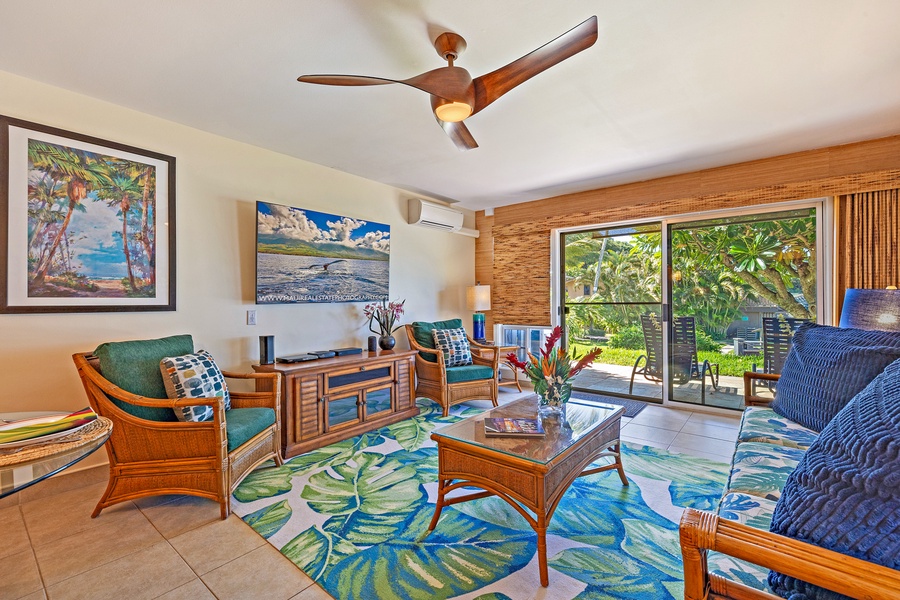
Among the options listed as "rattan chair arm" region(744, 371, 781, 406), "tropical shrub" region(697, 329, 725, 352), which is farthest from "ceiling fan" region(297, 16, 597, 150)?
"tropical shrub" region(697, 329, 725, 352)

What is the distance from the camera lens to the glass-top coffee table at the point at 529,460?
1675 millimetres

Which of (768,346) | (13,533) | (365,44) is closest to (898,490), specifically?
(365,44)

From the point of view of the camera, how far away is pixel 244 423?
237 cm

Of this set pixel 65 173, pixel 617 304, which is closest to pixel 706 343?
pixel 617 304

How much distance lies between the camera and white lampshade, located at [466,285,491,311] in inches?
206

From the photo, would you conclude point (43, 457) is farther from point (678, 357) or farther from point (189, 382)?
point (678, 357)

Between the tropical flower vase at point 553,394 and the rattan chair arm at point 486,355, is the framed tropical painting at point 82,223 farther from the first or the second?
the rattan chair arm at point 486,355

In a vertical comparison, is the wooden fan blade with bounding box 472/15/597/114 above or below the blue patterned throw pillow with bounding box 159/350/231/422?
above

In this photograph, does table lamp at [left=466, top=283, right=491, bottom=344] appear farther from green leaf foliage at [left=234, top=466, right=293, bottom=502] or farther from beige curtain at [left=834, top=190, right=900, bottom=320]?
beige curtain at [left=834, top=190, right=900, bottom=320]

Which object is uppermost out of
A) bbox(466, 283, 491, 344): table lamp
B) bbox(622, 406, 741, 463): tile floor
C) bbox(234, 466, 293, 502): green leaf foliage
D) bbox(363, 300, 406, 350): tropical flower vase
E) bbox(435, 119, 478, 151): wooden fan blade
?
bbox(435, 119, 478, 151): wooden fan blade

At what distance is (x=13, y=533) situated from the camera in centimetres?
200

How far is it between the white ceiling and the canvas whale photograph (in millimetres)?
629

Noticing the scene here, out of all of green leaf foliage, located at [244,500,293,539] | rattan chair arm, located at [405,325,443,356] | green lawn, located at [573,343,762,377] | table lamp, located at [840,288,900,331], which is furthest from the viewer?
rattan chair arm, located at [405,325,443,356]

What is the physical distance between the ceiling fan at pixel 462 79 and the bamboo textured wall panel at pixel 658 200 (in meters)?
2.94
